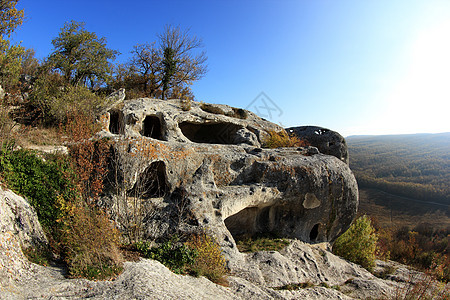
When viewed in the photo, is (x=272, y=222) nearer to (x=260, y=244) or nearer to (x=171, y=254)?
(x=260, y=244)

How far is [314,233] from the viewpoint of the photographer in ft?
39.5

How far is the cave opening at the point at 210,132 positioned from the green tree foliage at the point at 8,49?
28.0 feet

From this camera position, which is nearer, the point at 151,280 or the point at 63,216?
the point at 151,280

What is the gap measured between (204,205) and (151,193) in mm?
2049

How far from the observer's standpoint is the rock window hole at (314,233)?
468 inches

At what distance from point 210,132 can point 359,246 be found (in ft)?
36.8

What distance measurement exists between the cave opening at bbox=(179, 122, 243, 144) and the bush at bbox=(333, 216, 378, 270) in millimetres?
9009

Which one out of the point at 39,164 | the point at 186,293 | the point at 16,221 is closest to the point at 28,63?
the point at 39,164

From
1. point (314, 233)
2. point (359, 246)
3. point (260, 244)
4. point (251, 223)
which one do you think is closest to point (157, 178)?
point (251, 223)

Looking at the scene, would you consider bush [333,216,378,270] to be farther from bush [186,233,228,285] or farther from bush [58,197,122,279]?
bush [58,197,122,279]

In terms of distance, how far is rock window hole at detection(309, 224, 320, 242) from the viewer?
11.9 metres

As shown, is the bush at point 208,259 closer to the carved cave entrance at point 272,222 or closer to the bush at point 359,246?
the carved cave entrance at point 272,222

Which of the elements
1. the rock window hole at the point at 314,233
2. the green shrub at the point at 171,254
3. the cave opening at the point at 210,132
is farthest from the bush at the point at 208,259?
the cave opening at the point at 210,132

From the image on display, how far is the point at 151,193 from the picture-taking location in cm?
906
